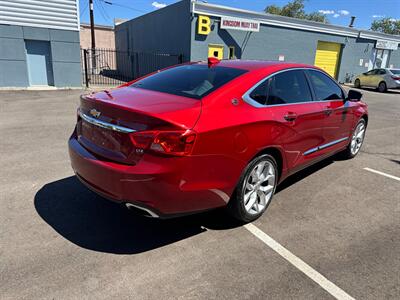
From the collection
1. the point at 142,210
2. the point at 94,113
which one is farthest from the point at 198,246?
the point at 94,113

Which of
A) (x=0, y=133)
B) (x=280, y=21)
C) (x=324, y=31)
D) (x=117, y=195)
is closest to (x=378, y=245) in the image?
(x=117, y=195)

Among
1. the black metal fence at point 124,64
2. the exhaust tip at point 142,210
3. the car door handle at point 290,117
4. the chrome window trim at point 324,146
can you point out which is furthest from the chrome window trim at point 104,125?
the black metal fence at point 124,64

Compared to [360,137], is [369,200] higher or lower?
lower

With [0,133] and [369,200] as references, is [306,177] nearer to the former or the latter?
[369,200]

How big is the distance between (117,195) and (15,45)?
13452 millimetres

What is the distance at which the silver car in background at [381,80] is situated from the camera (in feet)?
66.0

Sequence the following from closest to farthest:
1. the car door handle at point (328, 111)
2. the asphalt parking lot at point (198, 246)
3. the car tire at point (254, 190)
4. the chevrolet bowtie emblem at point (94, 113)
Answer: the asphalt parking lot at point (198, 246), the chevrolet bowtie emblem at point (94, 113), the car tire at point (254, 190), the car door handle at point (328, 111)

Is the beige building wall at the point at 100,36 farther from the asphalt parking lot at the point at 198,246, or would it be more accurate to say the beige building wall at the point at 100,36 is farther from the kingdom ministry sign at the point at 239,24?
the asphalt parking lot at the point at 198,246

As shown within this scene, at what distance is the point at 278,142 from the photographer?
3498 millimetres

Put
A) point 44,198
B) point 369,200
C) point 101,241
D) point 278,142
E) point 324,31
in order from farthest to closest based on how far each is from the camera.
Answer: point 324,31, point 369,200, point 44,198, point 278,142, point 101,241

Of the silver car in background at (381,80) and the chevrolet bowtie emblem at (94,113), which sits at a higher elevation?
the chevrolet bowtie emblem at (94,113)

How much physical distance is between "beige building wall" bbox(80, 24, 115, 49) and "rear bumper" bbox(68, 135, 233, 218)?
3703 centimetres

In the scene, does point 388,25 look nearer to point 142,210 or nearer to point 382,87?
point 382,87

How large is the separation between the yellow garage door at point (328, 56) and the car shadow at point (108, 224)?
68.3 ft
